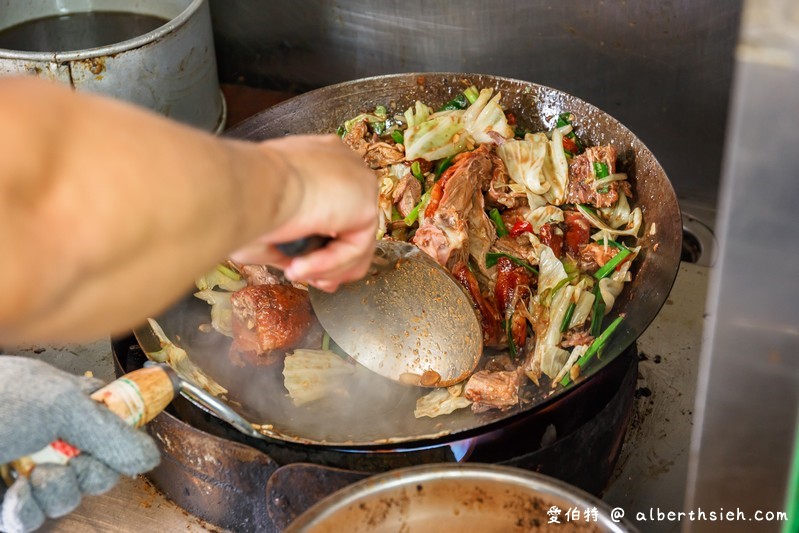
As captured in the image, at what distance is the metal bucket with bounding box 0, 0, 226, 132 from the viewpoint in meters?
3.36

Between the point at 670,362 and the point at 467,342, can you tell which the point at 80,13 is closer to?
the point at 467,342

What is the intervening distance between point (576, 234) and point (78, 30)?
8.86ft

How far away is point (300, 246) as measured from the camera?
5.05ft

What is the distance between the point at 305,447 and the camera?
8.14 ft

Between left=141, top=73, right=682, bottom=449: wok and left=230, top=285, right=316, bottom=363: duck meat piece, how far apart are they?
3.2 inches

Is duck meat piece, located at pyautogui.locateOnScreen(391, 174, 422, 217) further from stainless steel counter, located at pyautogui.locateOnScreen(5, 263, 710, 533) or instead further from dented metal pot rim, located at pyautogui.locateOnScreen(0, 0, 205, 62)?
dented metal pot rim, located at pyautogui.locateOnScreen(0, 0, 205, 62)

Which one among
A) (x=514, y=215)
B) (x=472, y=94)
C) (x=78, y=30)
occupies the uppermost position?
(x=78, y=30)

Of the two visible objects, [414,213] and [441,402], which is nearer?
[441,402]

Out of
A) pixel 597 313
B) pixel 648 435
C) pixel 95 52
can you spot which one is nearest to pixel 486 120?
A: pixel 597 313

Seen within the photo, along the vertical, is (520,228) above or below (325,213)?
below

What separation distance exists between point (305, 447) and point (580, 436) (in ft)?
2.71

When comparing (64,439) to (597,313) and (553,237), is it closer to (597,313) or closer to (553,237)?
(597,313)

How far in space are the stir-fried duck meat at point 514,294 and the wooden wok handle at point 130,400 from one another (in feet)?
4.27

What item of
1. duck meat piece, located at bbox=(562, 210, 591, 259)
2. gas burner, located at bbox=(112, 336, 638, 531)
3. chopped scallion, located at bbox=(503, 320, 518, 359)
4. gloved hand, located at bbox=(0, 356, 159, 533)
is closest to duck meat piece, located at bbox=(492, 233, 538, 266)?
duck meat piece, located at bbox=(562, 210, 591, 259)
